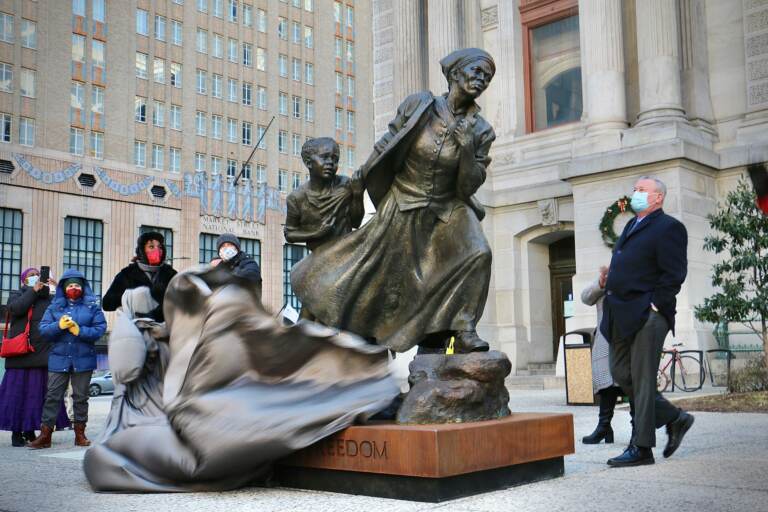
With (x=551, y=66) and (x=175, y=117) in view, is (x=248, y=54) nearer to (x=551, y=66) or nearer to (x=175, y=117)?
(x=175, y=117)

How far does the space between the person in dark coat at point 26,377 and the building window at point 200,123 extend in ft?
171

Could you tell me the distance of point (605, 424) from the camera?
7.66 m

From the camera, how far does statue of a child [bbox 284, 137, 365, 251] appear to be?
6535mm

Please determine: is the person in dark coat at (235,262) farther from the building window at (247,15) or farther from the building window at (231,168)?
the building window at (247,15)

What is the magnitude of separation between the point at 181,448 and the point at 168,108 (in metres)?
56.2

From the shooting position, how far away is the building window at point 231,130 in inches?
2458

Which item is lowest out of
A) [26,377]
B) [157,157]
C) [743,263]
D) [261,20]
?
[26,377]

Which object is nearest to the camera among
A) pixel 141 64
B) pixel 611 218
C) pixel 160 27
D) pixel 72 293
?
pixel 72 293

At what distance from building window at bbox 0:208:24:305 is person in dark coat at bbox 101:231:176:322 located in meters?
44.5

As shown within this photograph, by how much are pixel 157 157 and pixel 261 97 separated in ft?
35.6

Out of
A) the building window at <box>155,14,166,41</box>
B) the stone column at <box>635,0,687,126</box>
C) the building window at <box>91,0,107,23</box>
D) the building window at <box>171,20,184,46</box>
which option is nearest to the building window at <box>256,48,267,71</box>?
the building window at <box>171,20,184,46</box>

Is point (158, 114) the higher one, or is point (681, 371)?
point (158, 114)

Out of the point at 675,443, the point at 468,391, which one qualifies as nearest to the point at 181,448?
the point at 468,391

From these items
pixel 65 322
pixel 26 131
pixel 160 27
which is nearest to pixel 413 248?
pixel 65 322
